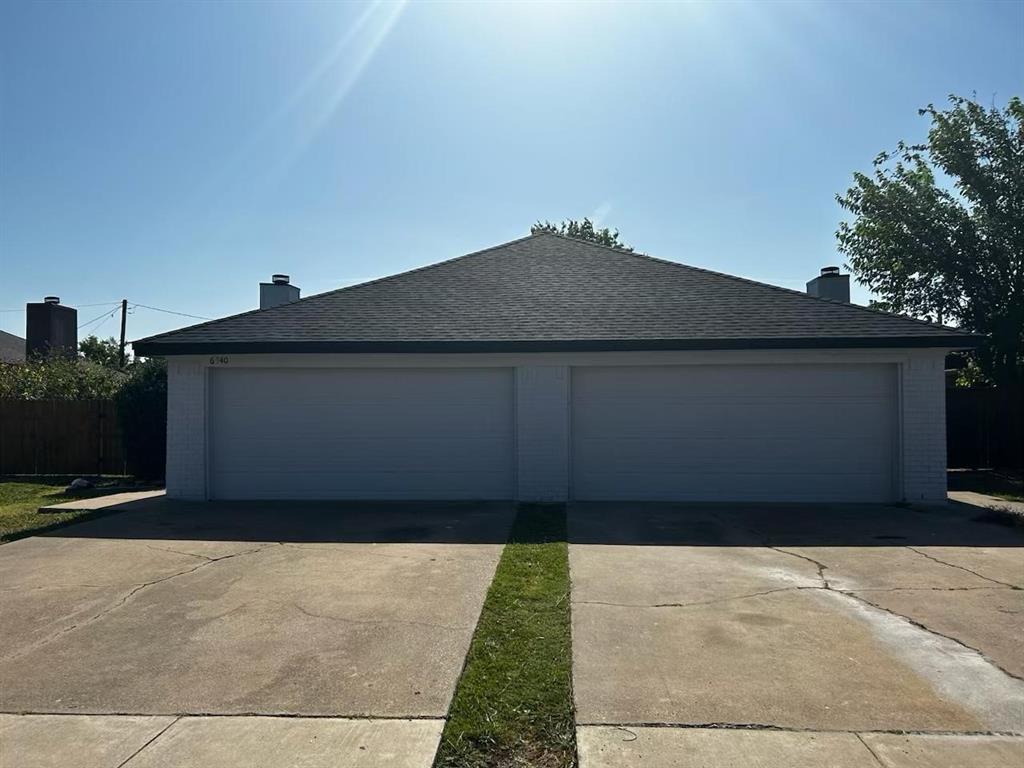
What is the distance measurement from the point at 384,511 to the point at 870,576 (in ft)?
21.4

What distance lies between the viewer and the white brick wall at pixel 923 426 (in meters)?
11.1

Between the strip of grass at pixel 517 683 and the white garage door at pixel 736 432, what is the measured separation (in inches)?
188

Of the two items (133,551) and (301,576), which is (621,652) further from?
(133,551)

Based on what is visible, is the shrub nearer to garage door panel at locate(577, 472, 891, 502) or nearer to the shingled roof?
the shingled roof

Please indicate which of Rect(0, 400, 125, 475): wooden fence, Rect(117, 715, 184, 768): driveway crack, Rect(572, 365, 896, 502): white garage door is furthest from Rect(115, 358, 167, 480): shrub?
Rect(117, 715, 184, 768): driveway crack

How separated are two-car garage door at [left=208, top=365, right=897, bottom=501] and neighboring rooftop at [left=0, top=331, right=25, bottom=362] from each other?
26.7m

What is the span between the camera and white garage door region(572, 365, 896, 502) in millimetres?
11352

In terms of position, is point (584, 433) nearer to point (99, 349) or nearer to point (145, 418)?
point (145, 418)

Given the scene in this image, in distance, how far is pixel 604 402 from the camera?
1158 cm

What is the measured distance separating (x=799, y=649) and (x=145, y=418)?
14306 mm

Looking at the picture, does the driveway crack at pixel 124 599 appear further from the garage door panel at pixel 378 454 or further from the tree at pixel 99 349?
the tree at pixel 99 349

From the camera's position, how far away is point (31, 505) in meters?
12.0

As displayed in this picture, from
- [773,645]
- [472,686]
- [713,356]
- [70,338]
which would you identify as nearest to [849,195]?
[713,356]

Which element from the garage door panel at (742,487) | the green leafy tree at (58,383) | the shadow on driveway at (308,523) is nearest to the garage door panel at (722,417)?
the garage door panel at (742,487)
